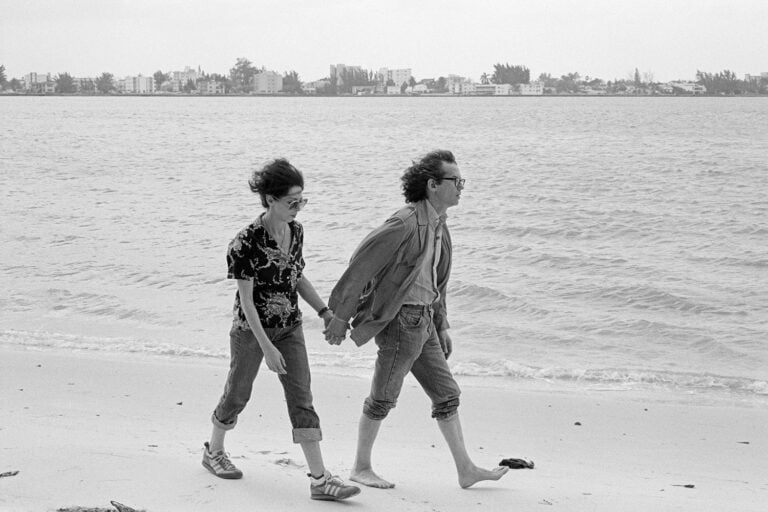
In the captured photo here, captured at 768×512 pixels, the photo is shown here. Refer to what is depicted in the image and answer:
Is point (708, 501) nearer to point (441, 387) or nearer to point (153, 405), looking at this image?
point (441, 387)

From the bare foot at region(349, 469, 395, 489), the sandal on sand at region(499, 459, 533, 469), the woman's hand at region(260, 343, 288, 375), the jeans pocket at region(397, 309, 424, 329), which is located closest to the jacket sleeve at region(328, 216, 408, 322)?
the jeans pocket at region(397, 309, 424, 329)

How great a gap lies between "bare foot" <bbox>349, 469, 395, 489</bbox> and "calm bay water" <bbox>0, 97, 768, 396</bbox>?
3.49 meters

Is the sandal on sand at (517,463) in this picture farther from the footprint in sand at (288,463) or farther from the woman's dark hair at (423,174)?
the woman's dark hair at (423,174)

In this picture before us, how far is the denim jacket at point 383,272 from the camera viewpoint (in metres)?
4.41

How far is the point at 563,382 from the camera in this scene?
804 centimetres

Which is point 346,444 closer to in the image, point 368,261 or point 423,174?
point 368,261

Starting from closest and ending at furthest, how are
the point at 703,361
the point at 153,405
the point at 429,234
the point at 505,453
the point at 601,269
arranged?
the point at 429,234 → the point at 505,453 → the point at 153,405 → the point at 703,361 → the point at 601,269

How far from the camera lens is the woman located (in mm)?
4246

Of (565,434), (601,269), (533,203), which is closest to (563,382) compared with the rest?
(565,434)

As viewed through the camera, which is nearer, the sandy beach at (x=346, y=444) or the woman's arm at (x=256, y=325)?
the woman's arm at (x=256, y=325)

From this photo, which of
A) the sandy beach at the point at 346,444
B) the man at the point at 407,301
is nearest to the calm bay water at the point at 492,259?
the sandy beach at the point at 346,444

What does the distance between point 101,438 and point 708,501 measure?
3214 mm

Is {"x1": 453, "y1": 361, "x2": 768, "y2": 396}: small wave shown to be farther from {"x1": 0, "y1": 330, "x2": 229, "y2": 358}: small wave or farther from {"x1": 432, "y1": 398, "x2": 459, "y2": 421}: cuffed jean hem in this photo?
{"x1": 432, "y1": 398, "x2": 459, "y2": 421}: cuffed jean hem

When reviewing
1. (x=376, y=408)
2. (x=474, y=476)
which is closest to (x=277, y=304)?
(x=376, y=408)
